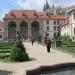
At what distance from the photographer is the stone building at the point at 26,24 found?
10825 cm

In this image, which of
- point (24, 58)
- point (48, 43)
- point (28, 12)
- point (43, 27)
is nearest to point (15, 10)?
point (28, 12)

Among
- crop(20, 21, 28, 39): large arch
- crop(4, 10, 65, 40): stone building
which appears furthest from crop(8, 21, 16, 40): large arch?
crop(20, 21, 28, 39): large arch

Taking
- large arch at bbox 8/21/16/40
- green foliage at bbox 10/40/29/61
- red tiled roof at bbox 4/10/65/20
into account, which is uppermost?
red tiled roof at bbox 4/10/65/20

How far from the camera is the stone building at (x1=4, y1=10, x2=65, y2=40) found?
108250mm

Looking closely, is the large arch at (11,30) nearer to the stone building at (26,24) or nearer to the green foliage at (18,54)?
the stone building at (26,24)

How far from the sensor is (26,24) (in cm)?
10956

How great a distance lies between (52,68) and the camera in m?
17.1

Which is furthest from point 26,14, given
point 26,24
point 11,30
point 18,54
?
point 18,54

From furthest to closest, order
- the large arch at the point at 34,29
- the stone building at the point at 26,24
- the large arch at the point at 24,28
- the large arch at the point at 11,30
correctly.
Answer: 1. the large arch at the point at 34,29
2. the large arch at the point at 24,28
3. the large arch at the point at 11,30
4. the stone building at the point at 26,24

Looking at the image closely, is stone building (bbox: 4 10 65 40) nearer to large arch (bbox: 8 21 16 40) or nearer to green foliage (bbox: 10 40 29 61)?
Result: large arch (bbox: 8 21 16 40)

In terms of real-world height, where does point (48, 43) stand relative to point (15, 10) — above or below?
below

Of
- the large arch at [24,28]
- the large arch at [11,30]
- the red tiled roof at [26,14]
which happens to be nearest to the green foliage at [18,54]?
the red tiled roof at [26,14]

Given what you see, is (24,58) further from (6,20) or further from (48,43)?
(6,20)

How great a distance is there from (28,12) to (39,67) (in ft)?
318
